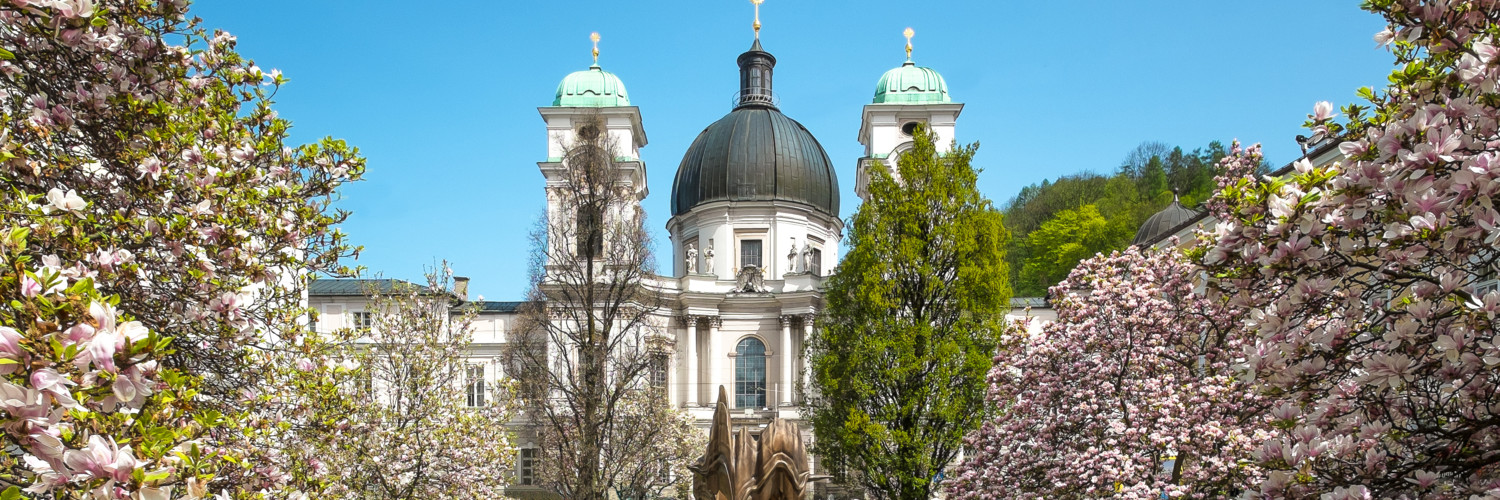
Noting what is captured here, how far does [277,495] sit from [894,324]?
1462 centimetres

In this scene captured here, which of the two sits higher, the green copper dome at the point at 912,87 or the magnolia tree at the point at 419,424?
the green copper dome at the point at 912,87

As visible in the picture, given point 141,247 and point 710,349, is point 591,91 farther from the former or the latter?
point 141,247

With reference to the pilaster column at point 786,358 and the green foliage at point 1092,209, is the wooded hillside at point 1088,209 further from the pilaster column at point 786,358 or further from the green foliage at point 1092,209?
the pilaster column at point 786,358

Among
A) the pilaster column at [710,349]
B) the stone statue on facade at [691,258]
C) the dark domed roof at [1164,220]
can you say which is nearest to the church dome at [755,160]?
the stone statue on facade at [691,258]

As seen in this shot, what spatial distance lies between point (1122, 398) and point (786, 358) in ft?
109

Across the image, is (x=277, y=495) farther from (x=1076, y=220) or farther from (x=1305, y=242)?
(x=1076, y=220)

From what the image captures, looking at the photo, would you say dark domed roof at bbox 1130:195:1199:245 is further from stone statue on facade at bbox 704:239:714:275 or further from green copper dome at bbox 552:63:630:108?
green copper dome at bbox 552:63:630:108

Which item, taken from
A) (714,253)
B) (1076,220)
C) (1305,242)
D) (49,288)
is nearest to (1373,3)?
(1305,242)

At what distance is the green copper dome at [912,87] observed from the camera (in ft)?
167

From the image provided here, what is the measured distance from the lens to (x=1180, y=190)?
76.3m

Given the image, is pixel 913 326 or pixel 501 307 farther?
pixel 501 307

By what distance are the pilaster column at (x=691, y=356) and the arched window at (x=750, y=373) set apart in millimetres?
2105

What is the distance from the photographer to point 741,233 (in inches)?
1954

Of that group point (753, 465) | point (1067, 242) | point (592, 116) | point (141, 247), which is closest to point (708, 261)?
point (592, 116)
